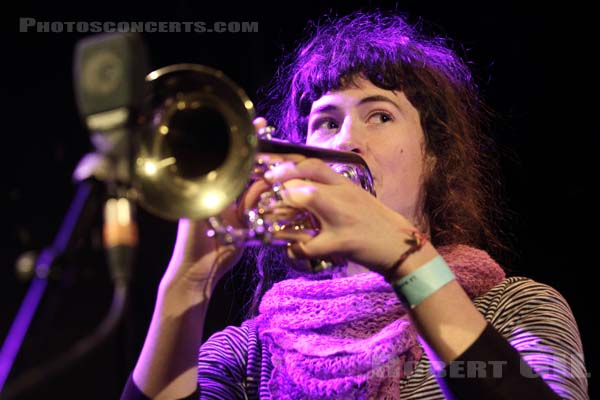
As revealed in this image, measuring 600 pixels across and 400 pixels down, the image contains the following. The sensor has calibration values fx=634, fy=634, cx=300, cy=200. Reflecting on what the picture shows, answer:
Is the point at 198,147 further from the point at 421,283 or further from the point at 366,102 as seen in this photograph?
the point at 366,102

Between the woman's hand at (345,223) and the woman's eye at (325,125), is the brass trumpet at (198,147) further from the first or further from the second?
the woman's eye at (325,125)

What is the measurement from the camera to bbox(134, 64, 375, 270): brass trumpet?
129 centimetres

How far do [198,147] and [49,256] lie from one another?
53 centimetres

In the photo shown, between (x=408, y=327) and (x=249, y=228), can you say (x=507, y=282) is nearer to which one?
(x=408, y=327)

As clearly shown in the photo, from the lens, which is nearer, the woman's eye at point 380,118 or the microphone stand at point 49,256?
the microphone stand at point 49,256

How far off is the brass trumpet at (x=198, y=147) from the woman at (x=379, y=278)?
128 mm

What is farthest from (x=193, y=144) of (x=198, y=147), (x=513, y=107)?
(x=513, y=107)

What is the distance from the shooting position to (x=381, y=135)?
2049 millimetres

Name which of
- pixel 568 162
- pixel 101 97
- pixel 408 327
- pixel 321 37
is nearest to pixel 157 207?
pixel 101 97

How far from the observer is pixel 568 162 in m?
3.21

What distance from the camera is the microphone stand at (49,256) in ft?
3.04

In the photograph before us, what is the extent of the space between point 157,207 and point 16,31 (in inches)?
68.1

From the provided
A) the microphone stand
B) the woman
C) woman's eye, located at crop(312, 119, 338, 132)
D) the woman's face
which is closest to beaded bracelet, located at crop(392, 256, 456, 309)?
the woman

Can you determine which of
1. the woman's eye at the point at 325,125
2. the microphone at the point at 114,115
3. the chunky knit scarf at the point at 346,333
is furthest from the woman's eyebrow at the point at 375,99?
the microphone at the point at 114,115
